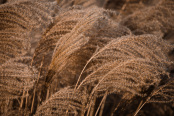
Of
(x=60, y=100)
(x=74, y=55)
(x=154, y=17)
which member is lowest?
(x=60, y=100)

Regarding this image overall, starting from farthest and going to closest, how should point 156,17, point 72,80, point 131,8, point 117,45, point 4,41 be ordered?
point 131,8
point 72,80
point 156,17
point 4,41
point 117,45

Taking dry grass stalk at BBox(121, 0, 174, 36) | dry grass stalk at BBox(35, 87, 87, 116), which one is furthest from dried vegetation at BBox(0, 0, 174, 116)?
dry grass stalk at BBox(121, 0, 174, 36)

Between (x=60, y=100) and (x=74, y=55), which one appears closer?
(x=60, y=100)

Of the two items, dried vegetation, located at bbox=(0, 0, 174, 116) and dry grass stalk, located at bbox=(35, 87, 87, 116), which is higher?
dried vegetation, located at bbox=(0, 0, 174, 116)

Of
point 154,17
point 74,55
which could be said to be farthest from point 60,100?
point 154,17

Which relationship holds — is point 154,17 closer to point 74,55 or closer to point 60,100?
point 74,55

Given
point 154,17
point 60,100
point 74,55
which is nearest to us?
point 60,100

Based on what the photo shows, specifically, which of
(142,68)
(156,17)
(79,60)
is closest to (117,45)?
(142,68)

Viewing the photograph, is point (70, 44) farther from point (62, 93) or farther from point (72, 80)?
point (72, 80)

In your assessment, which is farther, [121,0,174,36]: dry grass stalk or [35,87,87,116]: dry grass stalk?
[121,0,174,36]: dry grass stalk

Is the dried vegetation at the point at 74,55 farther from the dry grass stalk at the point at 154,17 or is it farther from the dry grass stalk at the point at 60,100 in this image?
the dry grass stalk at the point at 154,17

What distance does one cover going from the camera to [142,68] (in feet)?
4.40

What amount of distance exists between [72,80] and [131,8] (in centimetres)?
273

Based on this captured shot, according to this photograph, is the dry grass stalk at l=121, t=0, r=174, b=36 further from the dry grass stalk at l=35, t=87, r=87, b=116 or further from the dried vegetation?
the dry grass stalk at l=35, t=87, r=87, b=116
